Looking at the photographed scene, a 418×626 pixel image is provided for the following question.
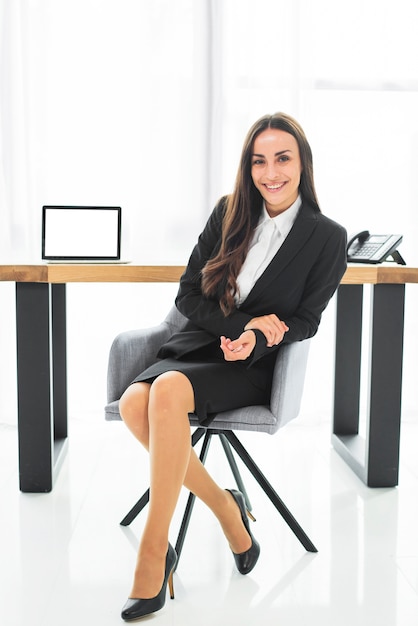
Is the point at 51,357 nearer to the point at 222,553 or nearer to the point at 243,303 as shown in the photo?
the point at 243,303

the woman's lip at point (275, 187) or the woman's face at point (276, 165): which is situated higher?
the woman's face at point (276, 165)

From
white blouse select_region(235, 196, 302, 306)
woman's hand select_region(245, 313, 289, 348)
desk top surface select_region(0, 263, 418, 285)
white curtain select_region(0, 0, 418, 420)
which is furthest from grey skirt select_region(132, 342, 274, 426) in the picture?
white curtain select_region(0, 0, 418, 420)

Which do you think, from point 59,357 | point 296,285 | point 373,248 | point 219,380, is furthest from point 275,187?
point 59,357

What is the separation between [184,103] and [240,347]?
1665 mm

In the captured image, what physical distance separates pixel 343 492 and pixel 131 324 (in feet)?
4.33

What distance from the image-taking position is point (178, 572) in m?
1.81

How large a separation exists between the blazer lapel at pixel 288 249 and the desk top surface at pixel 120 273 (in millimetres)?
384

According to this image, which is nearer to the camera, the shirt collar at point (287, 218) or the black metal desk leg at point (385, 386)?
the shirt collar at point (287, 218)

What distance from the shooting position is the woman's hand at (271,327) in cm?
183

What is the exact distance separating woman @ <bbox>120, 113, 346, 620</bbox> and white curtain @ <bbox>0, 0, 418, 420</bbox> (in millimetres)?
1085

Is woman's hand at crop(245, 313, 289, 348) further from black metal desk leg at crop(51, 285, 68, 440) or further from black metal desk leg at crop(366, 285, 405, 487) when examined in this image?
Answer: black metal desk leg at crop(51, 285, 68, 440)

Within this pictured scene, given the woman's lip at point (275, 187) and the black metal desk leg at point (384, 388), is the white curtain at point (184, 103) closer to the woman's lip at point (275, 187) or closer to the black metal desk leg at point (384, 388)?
the black metal desk leg at point (384, 388)

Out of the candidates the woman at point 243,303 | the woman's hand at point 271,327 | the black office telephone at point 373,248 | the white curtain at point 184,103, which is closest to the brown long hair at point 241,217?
the woman at point 243,303

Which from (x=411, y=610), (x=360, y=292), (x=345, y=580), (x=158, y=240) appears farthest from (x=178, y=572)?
(x=158, y=240)
